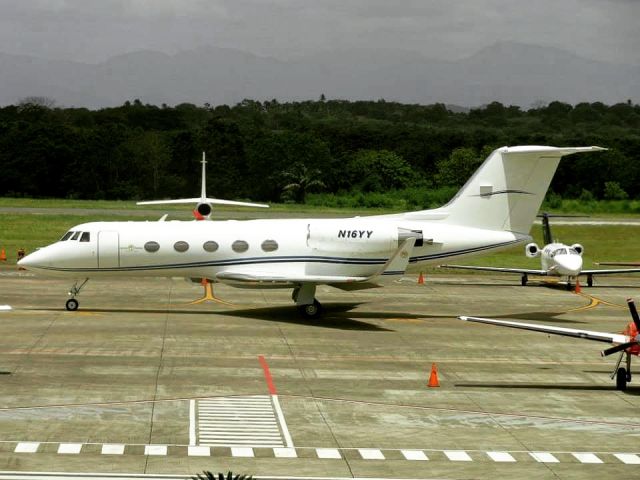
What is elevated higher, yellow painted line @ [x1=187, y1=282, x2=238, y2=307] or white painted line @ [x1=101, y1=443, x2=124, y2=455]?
white painted line @ [x1=101, y1=443, x2=124, y2=455]

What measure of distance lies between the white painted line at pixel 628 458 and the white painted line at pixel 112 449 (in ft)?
29.1

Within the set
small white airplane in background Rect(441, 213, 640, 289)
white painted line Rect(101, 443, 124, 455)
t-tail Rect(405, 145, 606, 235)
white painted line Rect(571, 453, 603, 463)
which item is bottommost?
white painted line Rect(101, 443, 124, 455)

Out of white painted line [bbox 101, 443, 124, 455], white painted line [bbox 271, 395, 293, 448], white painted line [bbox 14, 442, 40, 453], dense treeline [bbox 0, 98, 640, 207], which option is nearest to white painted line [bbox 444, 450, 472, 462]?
white painted line [bbox 271, 395, 293, 448]

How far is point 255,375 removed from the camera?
24.9 meters

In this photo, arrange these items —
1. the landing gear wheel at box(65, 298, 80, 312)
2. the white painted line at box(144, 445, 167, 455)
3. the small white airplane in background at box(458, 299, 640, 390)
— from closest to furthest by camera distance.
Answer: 1. the white painted line at box(144, 445, 167, 455)
2. the small white airplane in background at box(458, 299, 640, 390)
3. the landing gear wheel at box(65, 298, 80, 312)

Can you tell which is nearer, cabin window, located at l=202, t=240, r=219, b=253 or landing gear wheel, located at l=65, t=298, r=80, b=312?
cabin window, located at l=202, t=240, r=219, b=253

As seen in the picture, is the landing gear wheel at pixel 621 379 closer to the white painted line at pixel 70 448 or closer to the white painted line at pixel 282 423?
the white painted line at pixel 282 423

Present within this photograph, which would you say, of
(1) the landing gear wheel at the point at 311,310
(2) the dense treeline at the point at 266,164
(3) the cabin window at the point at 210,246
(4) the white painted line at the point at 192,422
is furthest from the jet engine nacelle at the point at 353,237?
(2) the dense treeline at the point at 266,164

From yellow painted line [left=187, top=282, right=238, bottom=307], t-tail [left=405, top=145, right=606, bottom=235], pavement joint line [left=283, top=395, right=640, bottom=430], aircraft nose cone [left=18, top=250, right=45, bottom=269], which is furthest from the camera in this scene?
yellow painted line [left=187, top=282, right=238, bottom=307]

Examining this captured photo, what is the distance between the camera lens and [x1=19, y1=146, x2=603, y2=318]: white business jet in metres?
33.6

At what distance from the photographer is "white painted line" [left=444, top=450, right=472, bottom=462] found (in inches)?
715

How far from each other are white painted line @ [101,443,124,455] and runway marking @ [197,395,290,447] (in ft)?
4.69

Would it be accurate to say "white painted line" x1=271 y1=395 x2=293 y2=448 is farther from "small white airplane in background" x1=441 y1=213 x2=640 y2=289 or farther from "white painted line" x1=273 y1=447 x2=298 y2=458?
"small white airplane in background" x1=441 y1=213 x2=640 y2=289

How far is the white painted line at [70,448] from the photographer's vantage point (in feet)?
59.1
